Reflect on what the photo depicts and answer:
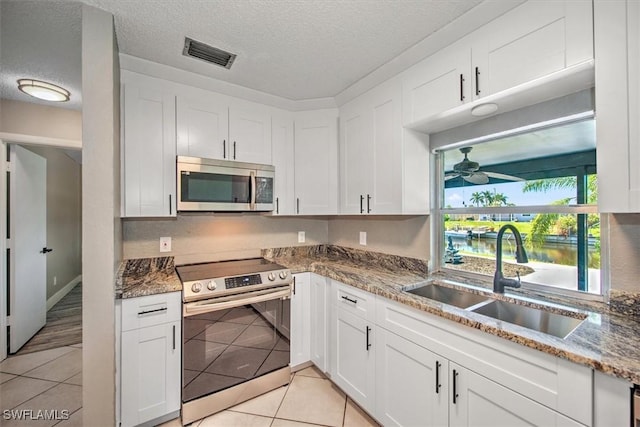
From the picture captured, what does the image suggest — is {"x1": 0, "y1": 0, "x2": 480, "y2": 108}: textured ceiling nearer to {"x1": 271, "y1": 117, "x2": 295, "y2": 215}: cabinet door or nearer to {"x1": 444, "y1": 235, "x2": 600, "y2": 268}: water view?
{"x1": 271, "y1": 117, "x2": 295, "y2": 215}: cabinet door

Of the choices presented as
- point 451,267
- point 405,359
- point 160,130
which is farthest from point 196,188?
point 451,267

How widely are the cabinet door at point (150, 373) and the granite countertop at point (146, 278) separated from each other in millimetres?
227

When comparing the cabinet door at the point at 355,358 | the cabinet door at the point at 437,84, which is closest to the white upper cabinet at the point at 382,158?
the cabinet door at the point at 437,84

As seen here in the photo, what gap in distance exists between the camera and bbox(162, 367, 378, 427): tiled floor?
1.76m

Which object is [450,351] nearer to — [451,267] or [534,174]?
[451,267]

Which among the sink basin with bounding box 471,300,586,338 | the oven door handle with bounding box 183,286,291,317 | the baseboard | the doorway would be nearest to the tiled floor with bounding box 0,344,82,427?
the doorway

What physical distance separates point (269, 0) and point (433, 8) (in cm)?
83

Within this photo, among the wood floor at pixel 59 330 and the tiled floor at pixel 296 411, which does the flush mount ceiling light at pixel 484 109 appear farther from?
the wood floor at pixel 59 330

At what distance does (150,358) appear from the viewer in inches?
65.1

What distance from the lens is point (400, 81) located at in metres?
1.89

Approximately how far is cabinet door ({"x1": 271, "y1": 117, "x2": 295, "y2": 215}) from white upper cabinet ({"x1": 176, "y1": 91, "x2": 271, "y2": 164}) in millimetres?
69

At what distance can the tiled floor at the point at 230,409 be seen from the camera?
178 cm

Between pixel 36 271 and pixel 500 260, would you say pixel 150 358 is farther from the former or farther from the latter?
pixel 36 271

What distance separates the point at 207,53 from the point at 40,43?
1.03 m
